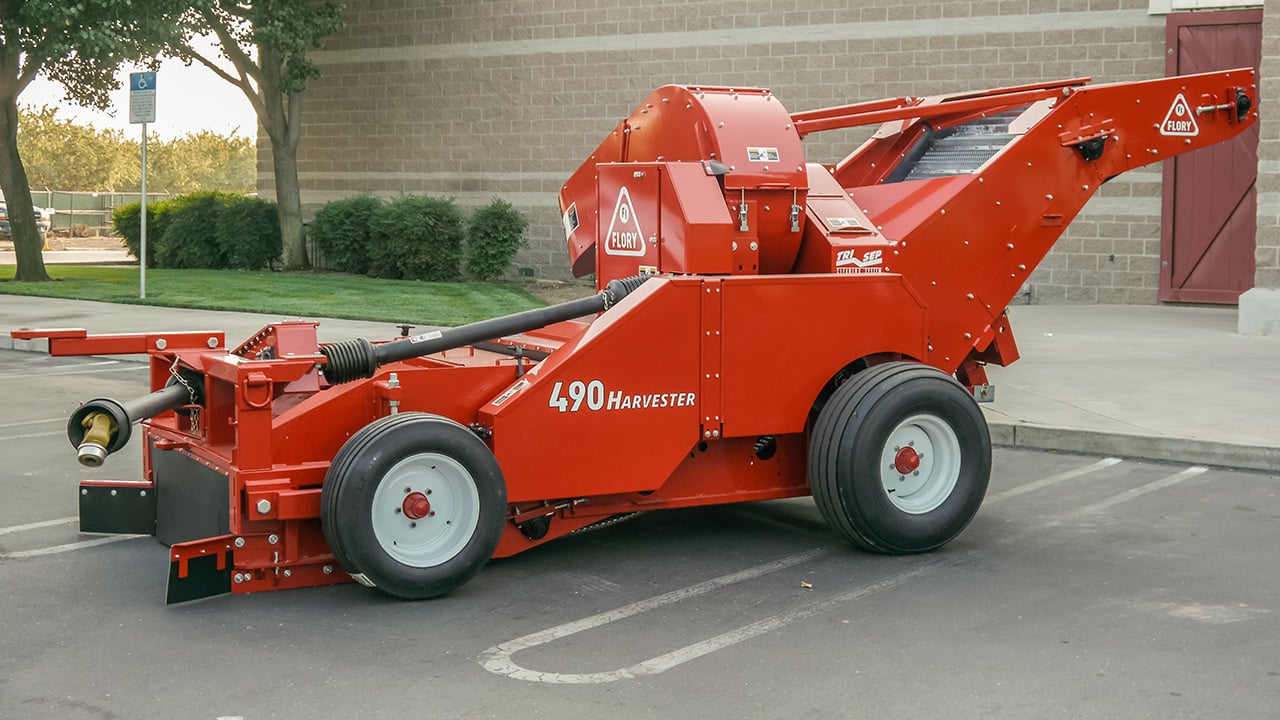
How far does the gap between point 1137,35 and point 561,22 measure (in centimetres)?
959

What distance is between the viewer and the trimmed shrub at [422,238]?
2406 cm

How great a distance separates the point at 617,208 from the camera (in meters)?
7.32

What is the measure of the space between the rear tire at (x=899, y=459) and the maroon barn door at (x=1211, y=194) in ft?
43.7

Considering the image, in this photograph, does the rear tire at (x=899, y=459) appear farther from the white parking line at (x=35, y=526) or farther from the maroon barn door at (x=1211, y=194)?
the maroon barn door at (x=1211, y=194)

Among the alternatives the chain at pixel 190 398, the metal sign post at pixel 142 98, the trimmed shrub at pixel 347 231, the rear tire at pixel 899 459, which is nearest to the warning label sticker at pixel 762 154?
the rear tire at pixel 899 459

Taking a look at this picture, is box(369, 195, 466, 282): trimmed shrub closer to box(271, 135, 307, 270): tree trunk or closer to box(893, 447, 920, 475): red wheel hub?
box(271, 135, 307, 270): tree trunk

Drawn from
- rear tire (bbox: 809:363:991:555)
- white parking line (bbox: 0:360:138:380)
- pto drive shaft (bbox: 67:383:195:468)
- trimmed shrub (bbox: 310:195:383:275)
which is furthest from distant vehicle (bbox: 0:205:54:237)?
rear tire (bbox: 809:363:991:555)

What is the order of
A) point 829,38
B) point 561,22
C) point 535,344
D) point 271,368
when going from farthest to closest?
point 561,22, point 829,38, point 535,344, point 271,368

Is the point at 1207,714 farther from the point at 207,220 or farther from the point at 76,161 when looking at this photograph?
the point at 76,161

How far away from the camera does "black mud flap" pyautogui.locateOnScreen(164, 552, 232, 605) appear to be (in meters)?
5.72

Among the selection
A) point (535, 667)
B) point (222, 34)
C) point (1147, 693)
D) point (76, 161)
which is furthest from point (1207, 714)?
point (76, 161)

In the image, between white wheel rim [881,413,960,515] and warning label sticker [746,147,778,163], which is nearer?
white wheel rim [881,413,960,515]

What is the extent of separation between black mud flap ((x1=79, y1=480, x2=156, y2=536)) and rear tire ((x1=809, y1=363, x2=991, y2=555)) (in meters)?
3.15

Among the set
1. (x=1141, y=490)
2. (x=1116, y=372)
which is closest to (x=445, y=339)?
(x=1141, y=490)
